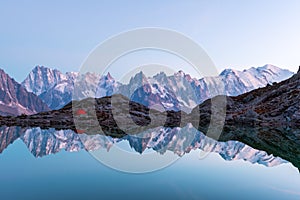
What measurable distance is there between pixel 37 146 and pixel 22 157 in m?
14.1

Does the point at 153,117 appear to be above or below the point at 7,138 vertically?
→ above

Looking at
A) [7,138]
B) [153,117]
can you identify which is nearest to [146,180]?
[7,138]

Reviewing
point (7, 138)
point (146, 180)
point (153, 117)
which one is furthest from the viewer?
point (153, 117)

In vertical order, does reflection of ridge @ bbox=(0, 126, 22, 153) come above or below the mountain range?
below

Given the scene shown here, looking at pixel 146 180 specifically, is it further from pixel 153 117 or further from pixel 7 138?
pixel 153 117

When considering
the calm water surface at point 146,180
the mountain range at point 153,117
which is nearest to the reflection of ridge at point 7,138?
the calm water surface at point 146,180

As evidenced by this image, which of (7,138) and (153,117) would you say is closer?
(7,138)

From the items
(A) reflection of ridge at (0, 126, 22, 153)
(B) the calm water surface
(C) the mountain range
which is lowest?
(B) the calm water surface

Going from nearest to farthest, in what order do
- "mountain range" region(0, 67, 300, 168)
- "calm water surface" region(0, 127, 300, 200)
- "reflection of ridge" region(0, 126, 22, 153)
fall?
"calm water surface" region(0, 127, 300, 200) < "reflection of ridge" region(0, 126, 22, 153) < "mountain range" region(0, 67, 300, 168)

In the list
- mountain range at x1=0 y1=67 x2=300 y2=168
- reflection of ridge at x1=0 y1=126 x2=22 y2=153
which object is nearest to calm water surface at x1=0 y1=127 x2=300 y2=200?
reflection of ridge at x1=0 y1=126 x2=22 y2=153

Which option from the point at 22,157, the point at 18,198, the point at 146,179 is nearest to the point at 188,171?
the point at 146,179

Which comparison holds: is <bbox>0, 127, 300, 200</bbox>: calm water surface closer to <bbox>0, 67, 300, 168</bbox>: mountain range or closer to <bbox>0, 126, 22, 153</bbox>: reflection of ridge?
<bbox>0, 126, 22, 153</bbox>: reflection of ridge

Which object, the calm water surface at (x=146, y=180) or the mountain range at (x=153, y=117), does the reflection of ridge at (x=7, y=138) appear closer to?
the calm water surface at (x=146, y=180)

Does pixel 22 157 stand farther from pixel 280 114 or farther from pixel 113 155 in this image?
pixel 280 114
